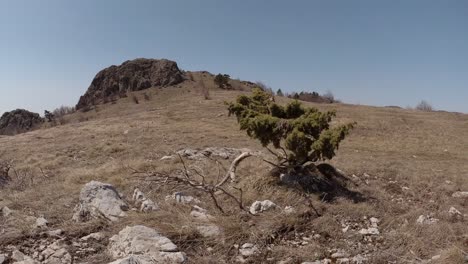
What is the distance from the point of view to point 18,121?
4916cm

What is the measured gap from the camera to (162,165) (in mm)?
9875

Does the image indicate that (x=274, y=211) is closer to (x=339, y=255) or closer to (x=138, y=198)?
(x=339, y=255)

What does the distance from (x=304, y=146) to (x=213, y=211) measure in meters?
3.01

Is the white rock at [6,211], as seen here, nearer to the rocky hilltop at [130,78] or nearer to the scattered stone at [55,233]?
the scattered stone at [55,233]

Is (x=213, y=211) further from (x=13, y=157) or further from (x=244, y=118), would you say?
(x=13, y=157)

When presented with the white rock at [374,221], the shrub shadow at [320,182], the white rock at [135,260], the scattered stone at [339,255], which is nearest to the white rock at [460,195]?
the shrub shadow at [320,182]

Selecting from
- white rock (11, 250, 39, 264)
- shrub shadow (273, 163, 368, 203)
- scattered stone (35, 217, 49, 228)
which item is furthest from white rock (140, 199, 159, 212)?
shrub shadow (273, 163, 368, 203)

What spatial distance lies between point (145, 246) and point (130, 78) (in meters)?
54.0

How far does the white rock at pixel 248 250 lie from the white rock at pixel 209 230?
13.4 inches

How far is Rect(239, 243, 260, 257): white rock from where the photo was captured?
13.8ft

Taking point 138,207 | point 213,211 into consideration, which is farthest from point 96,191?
point 213,211

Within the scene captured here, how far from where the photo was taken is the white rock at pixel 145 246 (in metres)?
3.79

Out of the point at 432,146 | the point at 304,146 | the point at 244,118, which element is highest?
the point at 244,118

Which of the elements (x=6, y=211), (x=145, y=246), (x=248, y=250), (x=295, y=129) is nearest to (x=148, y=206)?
(x=145, y=246)
